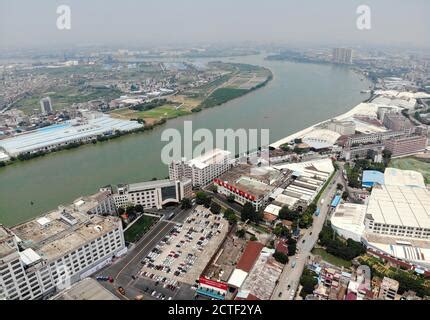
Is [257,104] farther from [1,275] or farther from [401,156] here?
[1,275]

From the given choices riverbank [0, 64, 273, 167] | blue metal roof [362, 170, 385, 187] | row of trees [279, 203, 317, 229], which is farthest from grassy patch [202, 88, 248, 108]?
row of trees [279, 203, 317, 229]

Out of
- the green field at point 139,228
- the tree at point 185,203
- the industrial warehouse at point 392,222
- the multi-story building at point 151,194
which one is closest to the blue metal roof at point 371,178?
the industrial warehouse at point 392,222

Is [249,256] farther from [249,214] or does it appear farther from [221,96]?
[221,96]

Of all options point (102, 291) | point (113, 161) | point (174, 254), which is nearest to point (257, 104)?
point (113, 161)

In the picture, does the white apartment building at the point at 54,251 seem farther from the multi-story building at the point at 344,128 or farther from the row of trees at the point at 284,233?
the multi-story building at the point at 344,128

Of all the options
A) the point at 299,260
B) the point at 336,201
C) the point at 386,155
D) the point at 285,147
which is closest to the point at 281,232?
the point at 299,260

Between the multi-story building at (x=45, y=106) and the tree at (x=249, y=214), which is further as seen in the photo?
the multi-story building at (x=45, y=106)
